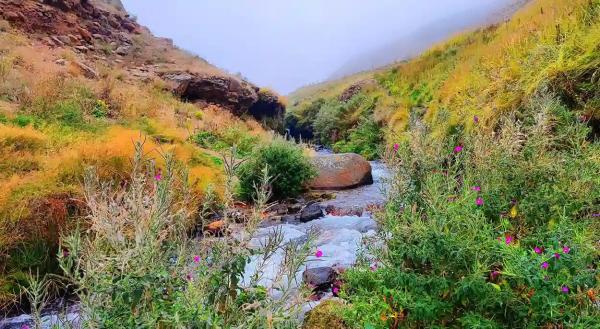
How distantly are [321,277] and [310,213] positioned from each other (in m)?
3.21

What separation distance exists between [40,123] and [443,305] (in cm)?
850

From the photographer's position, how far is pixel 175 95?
19.8 meters

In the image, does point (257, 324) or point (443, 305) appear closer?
point (257, 324)

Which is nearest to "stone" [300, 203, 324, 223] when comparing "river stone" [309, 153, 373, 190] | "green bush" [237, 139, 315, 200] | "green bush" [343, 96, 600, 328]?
"green bush" [237, 139, 315, 200]

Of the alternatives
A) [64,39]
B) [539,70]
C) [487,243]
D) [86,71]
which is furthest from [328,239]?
[64,39]

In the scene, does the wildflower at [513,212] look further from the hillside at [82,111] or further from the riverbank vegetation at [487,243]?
the hillside at [82,111]

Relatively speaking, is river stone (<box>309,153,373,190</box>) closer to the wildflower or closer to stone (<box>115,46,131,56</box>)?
the wildflower

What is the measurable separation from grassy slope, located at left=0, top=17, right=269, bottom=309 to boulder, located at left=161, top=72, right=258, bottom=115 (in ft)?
4.26

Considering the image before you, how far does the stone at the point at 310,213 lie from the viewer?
752cm

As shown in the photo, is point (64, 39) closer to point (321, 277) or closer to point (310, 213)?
point (310, 213)

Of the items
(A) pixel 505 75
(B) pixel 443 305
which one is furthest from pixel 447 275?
(A) pixel 505 75

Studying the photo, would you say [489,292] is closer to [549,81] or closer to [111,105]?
[549,81]

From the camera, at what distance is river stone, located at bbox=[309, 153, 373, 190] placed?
34.2 feet

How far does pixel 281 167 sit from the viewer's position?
9.37m
